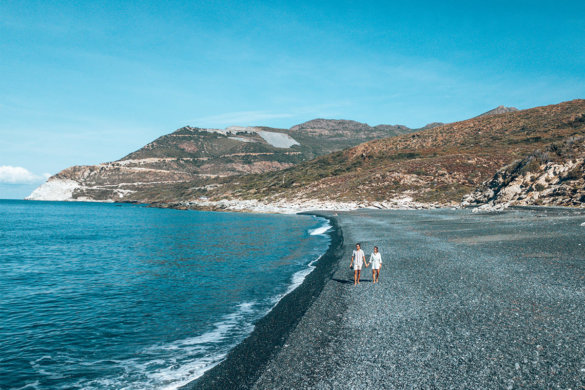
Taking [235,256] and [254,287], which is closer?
[254,287]

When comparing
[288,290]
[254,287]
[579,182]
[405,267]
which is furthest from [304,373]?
[579,182]

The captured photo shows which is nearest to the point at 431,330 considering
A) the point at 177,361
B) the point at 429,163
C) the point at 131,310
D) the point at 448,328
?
the point at 448,328

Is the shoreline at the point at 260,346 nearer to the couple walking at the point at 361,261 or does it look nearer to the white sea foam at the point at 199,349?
the white sea foam at the point at 199,349

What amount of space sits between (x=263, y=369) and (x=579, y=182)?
5150 cm

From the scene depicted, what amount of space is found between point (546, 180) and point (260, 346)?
53604 mm

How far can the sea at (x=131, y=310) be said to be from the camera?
35.0 feet

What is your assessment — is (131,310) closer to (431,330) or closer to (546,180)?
(431,330)

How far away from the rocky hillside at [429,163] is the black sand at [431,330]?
6139 cm

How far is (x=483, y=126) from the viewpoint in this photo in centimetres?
12288

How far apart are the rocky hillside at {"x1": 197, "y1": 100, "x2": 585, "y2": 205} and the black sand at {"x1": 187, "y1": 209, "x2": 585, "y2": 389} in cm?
6139

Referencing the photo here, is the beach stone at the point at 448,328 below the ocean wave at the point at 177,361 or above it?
above

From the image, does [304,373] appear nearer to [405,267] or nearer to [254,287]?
[254,287]

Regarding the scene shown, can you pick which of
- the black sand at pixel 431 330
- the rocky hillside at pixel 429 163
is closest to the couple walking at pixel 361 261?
the black sand at pixel 431 330

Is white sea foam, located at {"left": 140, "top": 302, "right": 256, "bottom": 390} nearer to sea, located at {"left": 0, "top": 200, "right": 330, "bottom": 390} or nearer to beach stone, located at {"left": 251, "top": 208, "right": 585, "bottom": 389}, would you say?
sea, located at {"left": 0, "top": 200, "right": 330, "bottom": 390}
